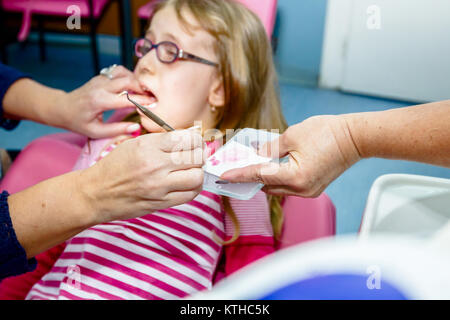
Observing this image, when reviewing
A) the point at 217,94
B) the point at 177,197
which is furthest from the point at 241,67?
the point at 177,197

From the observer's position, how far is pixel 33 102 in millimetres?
992

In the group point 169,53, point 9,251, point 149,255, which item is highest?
point 169,53

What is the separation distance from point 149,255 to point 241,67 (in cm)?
Result: 43

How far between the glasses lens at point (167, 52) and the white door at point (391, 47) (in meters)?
0.31

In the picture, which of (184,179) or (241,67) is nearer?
(184,179)

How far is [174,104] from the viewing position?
35.5 inches

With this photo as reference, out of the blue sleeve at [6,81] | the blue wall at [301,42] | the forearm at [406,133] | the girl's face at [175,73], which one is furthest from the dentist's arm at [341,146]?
the blue sleeve at [6,81]

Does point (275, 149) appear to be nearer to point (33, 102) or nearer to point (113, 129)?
point (113, 129)

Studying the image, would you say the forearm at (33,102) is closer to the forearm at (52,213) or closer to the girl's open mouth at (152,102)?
the girl's open mouth at (152,102)

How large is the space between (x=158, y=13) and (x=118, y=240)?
0.47 meters

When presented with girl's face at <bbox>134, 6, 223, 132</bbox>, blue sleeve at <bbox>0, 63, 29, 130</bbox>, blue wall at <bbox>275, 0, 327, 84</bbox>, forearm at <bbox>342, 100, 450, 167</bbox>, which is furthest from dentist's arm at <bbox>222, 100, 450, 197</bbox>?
blue sleeve at <bbox>0, 63, 29, 130</bbox>

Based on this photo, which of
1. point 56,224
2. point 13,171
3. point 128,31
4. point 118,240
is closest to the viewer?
point 56,224
